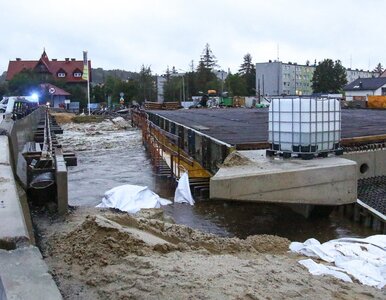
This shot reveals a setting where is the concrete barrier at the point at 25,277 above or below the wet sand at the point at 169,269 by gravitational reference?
above

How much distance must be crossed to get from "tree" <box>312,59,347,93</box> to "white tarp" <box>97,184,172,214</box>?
96.1 m

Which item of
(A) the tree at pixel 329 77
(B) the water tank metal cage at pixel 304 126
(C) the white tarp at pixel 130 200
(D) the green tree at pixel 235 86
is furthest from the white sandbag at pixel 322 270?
(A) the tree at pixel 329 77

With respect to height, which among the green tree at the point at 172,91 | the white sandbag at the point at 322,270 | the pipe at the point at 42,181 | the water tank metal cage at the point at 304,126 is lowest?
the white sandbag at the point at 322,270

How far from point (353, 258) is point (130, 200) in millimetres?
5919

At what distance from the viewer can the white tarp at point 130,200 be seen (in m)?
11.4

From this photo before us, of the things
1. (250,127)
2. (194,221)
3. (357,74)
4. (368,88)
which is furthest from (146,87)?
(357,74)

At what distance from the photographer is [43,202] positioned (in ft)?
31.1

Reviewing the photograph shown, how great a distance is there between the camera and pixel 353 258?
6.82 meters

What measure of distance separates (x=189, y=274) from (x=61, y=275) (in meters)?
1.28

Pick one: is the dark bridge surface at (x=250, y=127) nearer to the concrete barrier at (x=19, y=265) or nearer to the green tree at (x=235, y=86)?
the concrete barrier at (x=19, y=265)

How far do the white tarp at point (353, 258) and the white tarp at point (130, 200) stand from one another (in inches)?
187

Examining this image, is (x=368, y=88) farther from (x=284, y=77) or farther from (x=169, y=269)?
(x=169, y=269)

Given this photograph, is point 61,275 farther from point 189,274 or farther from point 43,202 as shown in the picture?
point 43,202

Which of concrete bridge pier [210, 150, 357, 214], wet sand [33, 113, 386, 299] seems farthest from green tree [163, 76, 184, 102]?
wet sand [33, 113, 386, 299]
